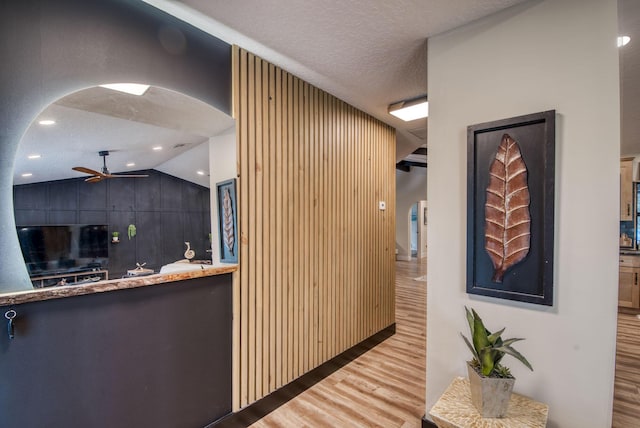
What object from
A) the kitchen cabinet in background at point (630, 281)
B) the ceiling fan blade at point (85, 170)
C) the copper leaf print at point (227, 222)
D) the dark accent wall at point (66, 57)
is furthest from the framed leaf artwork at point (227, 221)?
the kitchen cabinet in background at point (630, 281)

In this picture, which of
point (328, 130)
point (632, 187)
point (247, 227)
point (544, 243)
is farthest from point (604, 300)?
point (632, 187)

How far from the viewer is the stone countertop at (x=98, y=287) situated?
123cm

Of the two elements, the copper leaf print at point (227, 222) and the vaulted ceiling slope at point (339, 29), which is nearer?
the vaulted ceiling slope at point (339, 29)

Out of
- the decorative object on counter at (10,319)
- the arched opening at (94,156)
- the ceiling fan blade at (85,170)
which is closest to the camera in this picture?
the decorative object on counter at (10,319)

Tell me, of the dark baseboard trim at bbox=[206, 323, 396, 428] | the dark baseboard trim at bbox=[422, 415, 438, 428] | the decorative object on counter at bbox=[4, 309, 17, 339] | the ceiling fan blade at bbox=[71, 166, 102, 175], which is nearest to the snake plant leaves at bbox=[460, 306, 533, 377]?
the dark baseboard trim at bbox=[422, 415, 438, 428]

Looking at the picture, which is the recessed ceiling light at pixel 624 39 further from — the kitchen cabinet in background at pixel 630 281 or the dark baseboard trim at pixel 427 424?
the kitchen cabinet in background at pixel 630 281

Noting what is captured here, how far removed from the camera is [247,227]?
7.05 feet

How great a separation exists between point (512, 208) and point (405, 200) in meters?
9.59

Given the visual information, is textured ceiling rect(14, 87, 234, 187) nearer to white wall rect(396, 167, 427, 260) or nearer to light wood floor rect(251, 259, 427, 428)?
light wood floor rect(251, 259, 427, 428)

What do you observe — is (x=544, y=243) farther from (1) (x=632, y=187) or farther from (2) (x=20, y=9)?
(1) (x=632, y=187)

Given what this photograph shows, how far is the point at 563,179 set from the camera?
4.95 feet

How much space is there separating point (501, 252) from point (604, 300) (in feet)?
1.55

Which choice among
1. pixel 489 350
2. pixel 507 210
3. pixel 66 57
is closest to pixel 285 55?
pixel 66 57

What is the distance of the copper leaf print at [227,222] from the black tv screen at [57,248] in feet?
3.33
